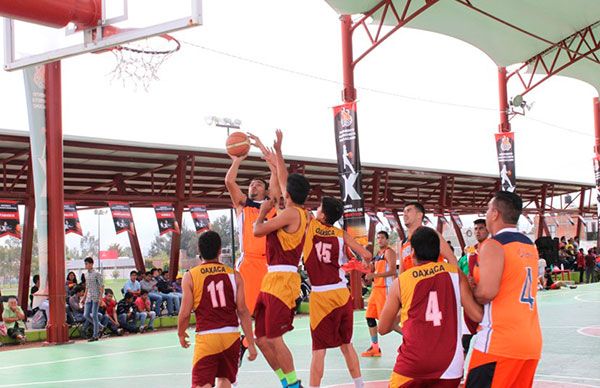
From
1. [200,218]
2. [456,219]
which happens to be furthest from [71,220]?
[456,219]

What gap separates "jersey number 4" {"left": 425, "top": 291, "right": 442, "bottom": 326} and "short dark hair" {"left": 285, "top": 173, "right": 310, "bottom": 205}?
8.89ft

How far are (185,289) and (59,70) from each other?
10.8 m

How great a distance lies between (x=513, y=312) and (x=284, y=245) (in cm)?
304

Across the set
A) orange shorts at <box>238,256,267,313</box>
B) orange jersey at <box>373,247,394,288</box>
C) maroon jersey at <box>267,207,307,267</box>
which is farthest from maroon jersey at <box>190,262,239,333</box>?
orange jersey at <box>373,247,394,288</box>

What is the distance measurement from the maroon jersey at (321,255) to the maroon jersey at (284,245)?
0.79ft

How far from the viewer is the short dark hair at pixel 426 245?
496cm

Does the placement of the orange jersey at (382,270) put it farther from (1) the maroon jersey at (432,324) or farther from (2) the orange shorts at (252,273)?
(1) the maroon jersey at (432,324)

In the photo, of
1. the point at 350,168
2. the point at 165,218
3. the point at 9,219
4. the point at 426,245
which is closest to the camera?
the point at 426,245

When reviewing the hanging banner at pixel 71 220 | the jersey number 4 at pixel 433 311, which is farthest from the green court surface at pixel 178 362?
the hanging banner at pixel 71 220

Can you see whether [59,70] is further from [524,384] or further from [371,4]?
[524,384]

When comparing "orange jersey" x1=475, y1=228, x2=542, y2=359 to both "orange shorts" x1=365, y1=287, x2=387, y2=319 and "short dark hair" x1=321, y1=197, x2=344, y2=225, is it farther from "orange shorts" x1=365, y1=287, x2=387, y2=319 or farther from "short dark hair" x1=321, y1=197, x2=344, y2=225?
"orange shorts" x1=365, y1=287, x2=387, y2=319

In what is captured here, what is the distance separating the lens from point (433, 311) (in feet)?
16.0

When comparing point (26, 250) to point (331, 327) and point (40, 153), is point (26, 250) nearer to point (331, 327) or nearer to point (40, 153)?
point (40, 153)

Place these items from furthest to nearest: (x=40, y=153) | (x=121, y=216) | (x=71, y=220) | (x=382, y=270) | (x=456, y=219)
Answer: (x=456, y=219) → (x=121, y=216) → (x=71, y=220) → (x=40, y=153) → (x=382, y=270)
